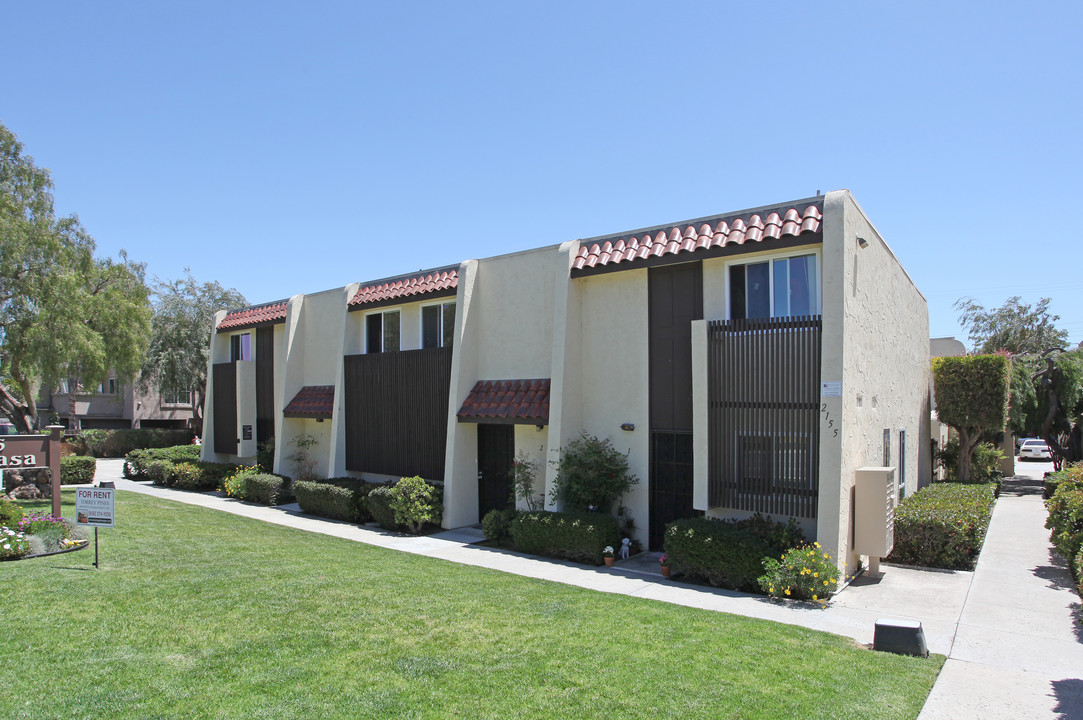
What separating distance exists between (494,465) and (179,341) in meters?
23.9

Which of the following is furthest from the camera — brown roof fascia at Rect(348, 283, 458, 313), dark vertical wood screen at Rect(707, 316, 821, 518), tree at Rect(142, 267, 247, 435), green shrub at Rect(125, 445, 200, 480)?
tree at Rect(142, 267, 247, 435)

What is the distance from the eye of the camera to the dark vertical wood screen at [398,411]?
591 inches

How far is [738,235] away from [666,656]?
6.84m

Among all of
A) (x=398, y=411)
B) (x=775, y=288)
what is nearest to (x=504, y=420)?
(x=398, y=411)

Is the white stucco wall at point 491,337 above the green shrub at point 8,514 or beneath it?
above

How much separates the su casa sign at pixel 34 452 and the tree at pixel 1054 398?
2569 cm

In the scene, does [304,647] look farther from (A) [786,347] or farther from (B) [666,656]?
(A) [786,347]

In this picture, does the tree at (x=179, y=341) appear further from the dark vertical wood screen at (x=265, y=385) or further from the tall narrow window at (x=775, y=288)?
the tall narrow window at (x=775, y=288)

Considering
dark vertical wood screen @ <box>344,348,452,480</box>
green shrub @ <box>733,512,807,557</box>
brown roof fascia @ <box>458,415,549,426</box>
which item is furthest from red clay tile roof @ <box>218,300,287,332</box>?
green shrub @ <box>733,512,807,557</box>

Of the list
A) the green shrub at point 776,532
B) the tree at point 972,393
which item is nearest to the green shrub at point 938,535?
the green shrub at point 776,532

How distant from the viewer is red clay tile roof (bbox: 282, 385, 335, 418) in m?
18.0

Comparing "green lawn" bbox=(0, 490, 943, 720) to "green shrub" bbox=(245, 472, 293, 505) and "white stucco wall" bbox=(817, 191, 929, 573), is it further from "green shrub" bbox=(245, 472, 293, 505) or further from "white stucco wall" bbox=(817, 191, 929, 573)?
"green shrub" bbox=(245, 472, 293, 505)

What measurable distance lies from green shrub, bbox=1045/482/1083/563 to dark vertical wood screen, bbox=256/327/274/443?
1987 cm

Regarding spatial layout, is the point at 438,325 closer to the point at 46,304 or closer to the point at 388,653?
the point at 46,304
